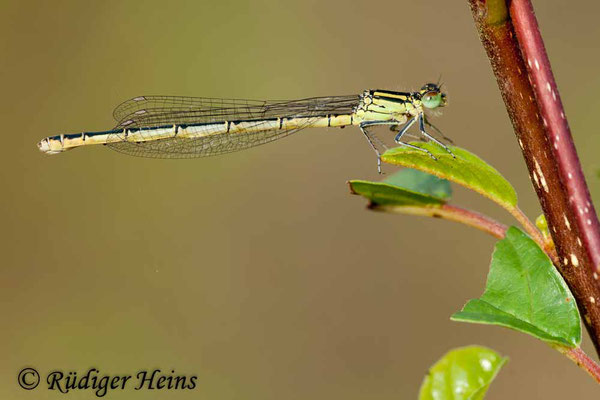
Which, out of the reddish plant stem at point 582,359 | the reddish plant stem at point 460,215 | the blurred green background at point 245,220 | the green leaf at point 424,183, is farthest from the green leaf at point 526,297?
the blurred green background at point 245,220

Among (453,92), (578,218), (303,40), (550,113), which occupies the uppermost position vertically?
(303,40)

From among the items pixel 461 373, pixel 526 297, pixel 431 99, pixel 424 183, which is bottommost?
pixel 461 373

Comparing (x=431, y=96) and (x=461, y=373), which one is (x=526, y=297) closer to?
(x=461, y=373)

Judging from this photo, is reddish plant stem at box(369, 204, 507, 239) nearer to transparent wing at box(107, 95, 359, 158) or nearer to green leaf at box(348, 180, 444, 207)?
green leaf at box(348, 180, 444, 207)

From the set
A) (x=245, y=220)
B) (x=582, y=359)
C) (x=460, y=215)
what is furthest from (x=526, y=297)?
(x=245, y=220)

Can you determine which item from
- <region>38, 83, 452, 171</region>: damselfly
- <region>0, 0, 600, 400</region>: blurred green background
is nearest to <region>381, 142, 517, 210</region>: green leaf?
<region>38, 83, 452, 171</region>: damselfly

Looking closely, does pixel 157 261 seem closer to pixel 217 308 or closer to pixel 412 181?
pixel 217 308

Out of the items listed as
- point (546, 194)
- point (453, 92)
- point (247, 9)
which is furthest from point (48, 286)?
point (546, 194)
